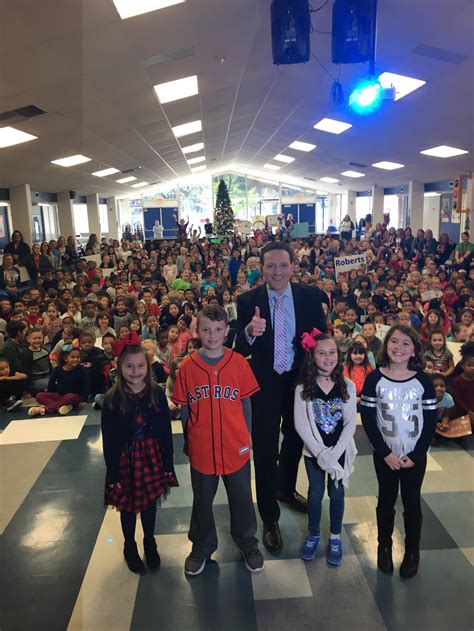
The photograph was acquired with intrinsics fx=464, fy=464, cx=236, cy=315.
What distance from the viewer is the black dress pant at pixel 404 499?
2557 mm

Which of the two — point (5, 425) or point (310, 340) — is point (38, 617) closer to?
point (310, 340)

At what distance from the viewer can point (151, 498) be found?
8.57 feet

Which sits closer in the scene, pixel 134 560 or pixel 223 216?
pixel 134 560

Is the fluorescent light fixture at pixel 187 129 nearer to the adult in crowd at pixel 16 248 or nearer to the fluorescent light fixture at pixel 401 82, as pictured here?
the adult in crowd at pixel 16 248

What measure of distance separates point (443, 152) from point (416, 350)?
36.0ft

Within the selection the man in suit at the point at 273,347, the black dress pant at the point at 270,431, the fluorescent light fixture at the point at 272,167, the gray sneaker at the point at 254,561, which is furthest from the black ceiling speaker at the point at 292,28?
the fluorescent light fixture at the point at 272,167

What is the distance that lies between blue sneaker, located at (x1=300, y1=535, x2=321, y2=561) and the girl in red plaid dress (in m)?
0.86

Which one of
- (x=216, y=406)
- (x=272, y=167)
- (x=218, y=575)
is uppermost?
(x=272, y=167)

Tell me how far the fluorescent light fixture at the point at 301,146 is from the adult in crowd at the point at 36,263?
8.14m

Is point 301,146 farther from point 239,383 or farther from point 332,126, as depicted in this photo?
point 239,383

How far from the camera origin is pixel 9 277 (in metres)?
9.69

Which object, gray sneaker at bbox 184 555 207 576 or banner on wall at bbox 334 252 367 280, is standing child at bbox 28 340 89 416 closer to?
gray sneaker at bbox 184 555 207 576

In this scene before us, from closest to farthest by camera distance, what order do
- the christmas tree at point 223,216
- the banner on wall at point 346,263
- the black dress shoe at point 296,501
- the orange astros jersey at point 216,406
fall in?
the orange astros jersey at point 216,406 < the black dress shoe at point 296,501 < the banner on wall at point 346,263 < the christmas tree at point 223,216

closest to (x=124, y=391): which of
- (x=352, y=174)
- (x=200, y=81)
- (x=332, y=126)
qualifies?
(x=200, y=81)
